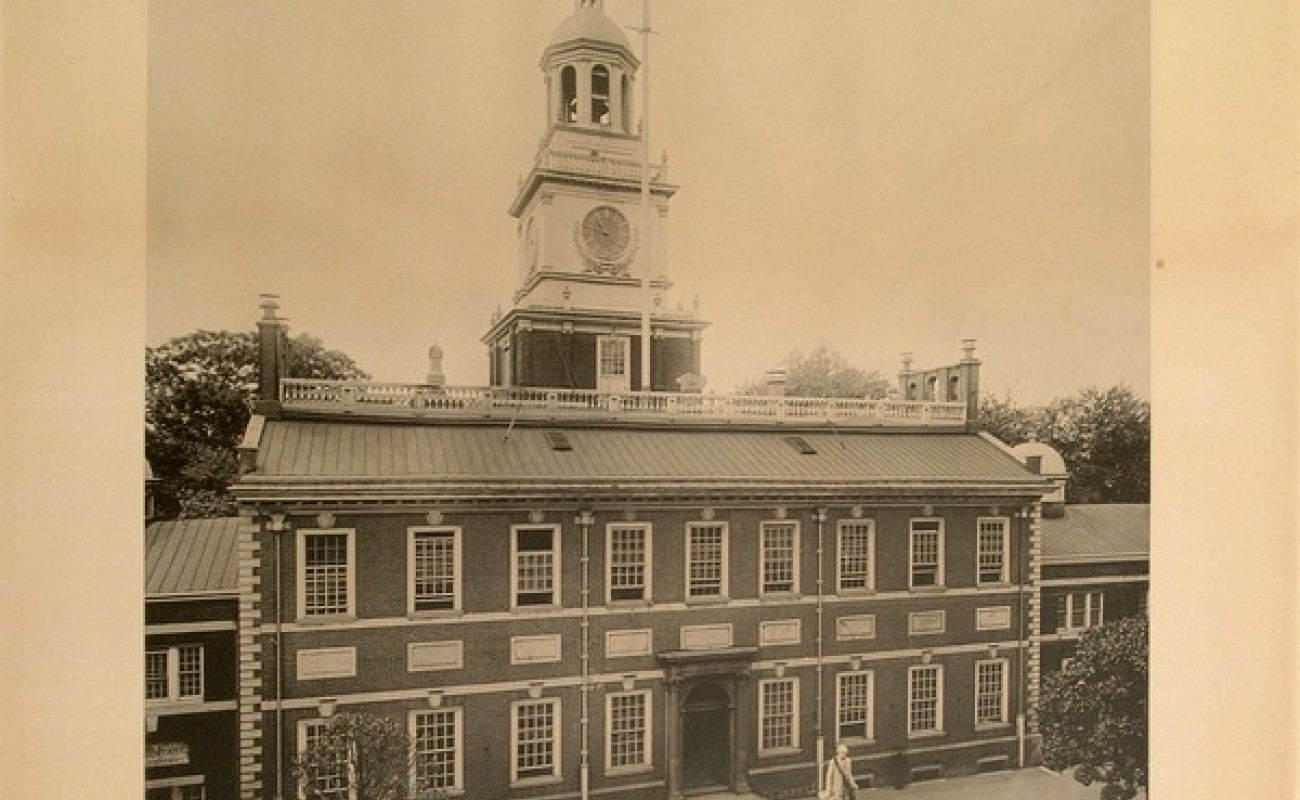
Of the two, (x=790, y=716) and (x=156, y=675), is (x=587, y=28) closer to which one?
(x=156, y=675)

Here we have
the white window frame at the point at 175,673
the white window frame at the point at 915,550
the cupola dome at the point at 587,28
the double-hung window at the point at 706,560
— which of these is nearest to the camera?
the white window frame at the point at 175,673

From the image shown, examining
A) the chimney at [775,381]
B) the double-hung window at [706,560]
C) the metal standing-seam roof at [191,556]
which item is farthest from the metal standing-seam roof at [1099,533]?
the metal standing-seam roof at [191,556]

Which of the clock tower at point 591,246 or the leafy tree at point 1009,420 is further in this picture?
the leafy tree at point 1009,420

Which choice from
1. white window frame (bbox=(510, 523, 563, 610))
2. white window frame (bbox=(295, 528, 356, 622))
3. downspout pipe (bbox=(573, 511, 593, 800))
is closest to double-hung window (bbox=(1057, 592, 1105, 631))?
downspout pipe (bbox=(573, 511, 593, 800))

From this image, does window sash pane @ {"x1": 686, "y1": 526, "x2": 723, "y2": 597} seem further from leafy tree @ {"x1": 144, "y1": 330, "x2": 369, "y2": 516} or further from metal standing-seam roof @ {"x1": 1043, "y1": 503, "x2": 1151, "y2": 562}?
leafy tree @ {"x1": 144, "y1": 330, "x2": 369, "y2": 516}

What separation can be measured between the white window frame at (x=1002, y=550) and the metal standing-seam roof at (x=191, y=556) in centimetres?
413

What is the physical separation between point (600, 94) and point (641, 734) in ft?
11.1

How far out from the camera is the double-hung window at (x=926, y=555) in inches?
200

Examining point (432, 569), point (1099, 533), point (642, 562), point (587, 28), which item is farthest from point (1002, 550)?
point (587, 28)

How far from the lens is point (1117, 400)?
4551 millimetres

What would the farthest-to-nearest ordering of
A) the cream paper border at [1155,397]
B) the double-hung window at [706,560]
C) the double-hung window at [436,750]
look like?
the double-hung window at [706,560] → the double-hung window at [436,750] → the cream paper border at [1155,397]

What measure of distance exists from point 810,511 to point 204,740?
10.7 feet

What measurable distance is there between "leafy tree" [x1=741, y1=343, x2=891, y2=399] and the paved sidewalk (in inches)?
88.9

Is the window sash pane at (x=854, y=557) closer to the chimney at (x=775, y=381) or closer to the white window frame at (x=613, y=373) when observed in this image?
the chimney at (x=775, y=381)
